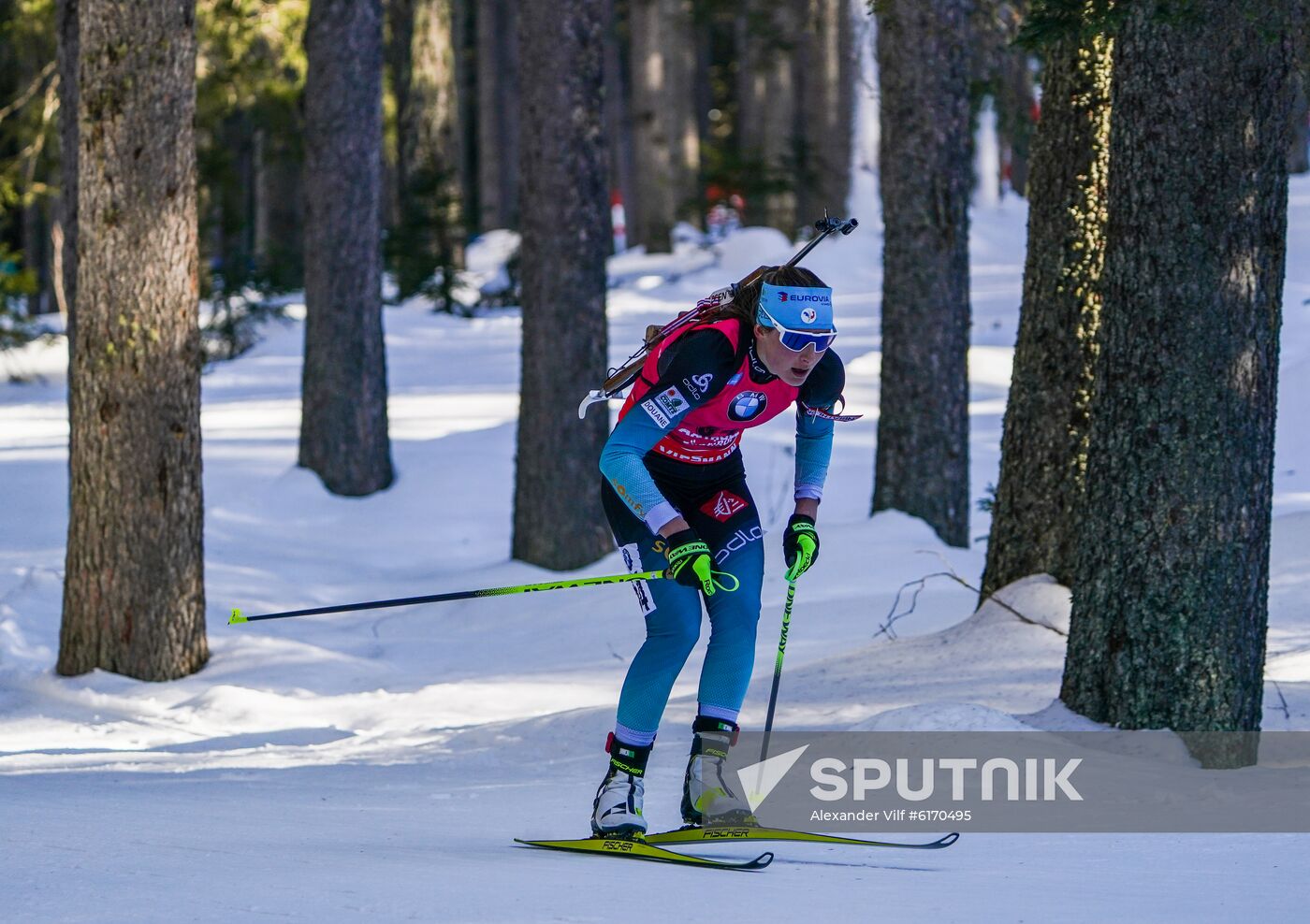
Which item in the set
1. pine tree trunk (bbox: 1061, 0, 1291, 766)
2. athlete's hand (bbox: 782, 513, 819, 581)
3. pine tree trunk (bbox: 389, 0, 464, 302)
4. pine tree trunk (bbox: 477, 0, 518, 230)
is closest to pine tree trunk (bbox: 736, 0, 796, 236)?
pine tree trunk (bbox: 477, 0, 518, 230)

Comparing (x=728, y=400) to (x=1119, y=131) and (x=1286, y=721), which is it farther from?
(x=1286, y=721)

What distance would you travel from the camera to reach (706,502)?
18.0 ft

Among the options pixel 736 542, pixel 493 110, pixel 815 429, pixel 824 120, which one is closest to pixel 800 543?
pixel 736 542

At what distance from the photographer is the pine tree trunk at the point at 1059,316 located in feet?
27.4

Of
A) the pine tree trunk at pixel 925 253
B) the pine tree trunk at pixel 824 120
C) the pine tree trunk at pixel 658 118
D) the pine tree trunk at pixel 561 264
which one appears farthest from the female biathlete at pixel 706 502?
the pine tree trunk at pixel 658 118

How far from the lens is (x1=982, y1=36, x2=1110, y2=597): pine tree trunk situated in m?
8.35

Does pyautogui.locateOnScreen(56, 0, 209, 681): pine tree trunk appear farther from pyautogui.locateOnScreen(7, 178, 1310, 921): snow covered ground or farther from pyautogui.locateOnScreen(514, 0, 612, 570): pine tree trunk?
pyautogui.locateOnScreen(514, 0, 612, 570): pine tree trunk

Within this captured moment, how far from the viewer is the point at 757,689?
8.60 metres

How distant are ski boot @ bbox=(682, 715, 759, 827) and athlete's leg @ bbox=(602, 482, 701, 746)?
168 mm

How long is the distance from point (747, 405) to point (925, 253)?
23.3 ft

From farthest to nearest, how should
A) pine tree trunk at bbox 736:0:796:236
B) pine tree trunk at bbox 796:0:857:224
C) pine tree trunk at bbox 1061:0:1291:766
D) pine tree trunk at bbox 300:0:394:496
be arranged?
pine tree trunk at bbox 796:0:857:224
pine tree trunk at bbox 736:0:796:236
pine tree trunk at bbox 300:0:394:496
pine tree trunk at bbox 1061:0:1291:766

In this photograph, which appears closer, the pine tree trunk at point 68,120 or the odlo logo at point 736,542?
the odlo logo at point 736,542

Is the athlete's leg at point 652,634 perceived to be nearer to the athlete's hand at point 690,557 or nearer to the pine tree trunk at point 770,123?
the athlete's hand at point 690,557

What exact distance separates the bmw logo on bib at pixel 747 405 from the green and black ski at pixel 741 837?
4.48 feet
